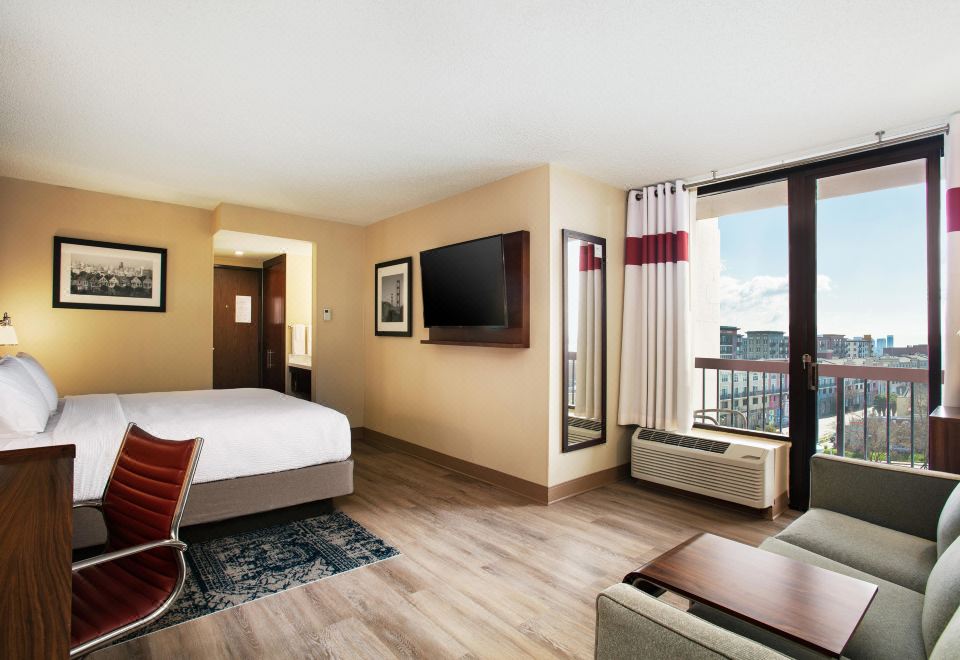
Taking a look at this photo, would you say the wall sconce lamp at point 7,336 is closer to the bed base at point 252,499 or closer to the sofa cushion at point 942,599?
the bed base at point 252,499

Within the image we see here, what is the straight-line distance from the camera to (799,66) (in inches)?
91.2

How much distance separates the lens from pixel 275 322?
696 centimetres

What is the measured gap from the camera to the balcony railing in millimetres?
3244

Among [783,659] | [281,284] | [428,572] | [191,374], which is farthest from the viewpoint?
[281,284]

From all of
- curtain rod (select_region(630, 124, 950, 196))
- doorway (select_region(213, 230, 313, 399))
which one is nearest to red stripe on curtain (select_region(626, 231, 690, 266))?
curtain rod (select_region(630, 124, 950, 196))

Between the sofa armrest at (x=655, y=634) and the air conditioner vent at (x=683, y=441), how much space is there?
2834 millimetres

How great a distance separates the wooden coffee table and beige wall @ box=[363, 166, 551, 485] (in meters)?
2.12

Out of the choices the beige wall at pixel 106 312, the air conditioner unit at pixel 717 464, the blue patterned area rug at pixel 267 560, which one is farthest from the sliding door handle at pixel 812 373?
the beige wall at pixel 106 312

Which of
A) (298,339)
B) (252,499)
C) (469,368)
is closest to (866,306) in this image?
(469,368)

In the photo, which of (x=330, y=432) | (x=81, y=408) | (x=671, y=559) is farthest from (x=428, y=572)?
(x=81, y=408)

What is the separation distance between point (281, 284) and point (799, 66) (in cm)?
615

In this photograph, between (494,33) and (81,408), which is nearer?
(494,33)

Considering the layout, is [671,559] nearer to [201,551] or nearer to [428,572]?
[428,572]

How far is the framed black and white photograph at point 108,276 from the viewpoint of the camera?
14.3 ft
